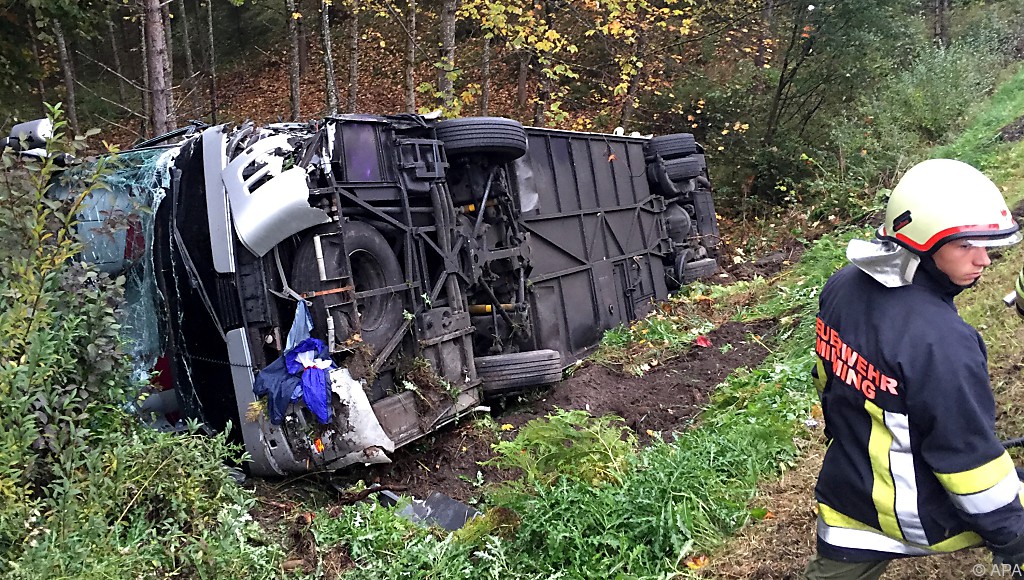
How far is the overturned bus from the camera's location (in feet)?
14.1

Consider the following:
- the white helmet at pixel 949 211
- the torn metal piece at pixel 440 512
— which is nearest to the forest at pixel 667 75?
the torn metal piece at pixel 440 512

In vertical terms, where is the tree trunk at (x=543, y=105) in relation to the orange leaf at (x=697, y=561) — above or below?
above

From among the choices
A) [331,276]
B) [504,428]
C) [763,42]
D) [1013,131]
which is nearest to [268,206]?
[331,276]

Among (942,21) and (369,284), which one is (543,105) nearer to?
(369,284)

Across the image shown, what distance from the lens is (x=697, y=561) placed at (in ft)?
10.5

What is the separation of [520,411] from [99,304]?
3368 mm

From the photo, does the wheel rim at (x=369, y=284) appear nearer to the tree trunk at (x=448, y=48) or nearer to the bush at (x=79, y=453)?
the bush at (x=79, y=453)

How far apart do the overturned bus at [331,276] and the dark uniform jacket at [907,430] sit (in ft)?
9.80

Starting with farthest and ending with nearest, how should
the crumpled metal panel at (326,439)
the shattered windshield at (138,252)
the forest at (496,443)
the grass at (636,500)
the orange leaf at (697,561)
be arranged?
1. the shattered windshield at (138,252)
2. the crumpled metal panel at (326,439)
3. the grass at (636,500)
4. the orange leaf at (697,561)
5. the forest at (496,443)

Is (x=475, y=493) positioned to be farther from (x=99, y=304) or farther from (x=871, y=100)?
(x=871, y=100)

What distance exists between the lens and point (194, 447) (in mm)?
3535

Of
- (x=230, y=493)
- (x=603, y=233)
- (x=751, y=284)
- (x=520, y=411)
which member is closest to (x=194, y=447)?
(x=230, y=493)

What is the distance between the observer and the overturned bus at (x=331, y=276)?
169 inches

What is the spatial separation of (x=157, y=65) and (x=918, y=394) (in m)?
7.66
